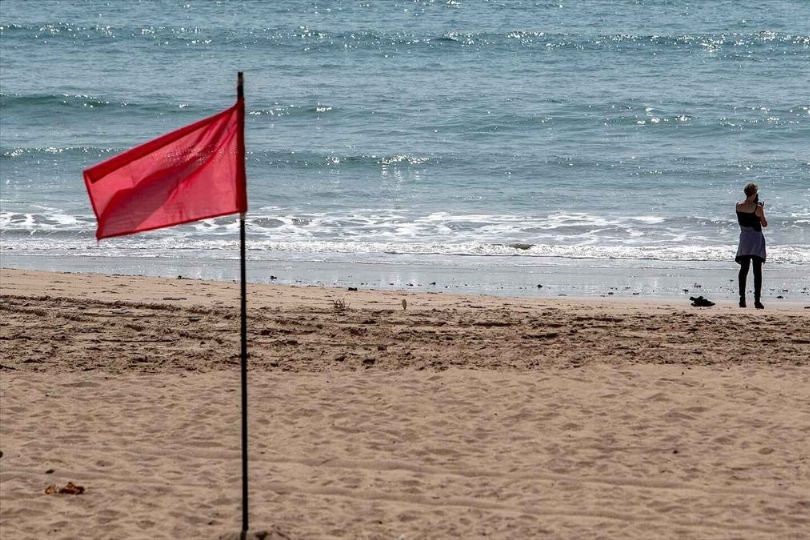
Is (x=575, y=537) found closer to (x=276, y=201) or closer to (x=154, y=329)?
(x=154, y=329)

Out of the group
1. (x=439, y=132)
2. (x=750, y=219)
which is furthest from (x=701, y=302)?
(x=439, y=132)

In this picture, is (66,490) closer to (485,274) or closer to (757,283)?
(757,283)

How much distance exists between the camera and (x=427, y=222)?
18391 mm

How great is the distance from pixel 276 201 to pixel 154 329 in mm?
9678

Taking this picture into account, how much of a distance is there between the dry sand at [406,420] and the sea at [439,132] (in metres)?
3.07

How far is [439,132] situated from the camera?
90.6 ft

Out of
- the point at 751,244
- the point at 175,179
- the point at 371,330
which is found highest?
the point at 175,179

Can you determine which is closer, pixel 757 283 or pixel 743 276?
pixel 757 283

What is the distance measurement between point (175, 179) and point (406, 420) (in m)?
3.10

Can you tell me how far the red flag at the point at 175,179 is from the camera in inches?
225

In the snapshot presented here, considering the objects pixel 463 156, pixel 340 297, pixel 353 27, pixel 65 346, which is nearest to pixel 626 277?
pixel 340 297

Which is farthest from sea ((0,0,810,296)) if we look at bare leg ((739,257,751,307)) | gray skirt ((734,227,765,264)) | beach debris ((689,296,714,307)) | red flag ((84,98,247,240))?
Result: red flag ((84,98,247,240))

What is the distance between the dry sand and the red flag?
1815mm

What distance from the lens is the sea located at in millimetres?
15805
